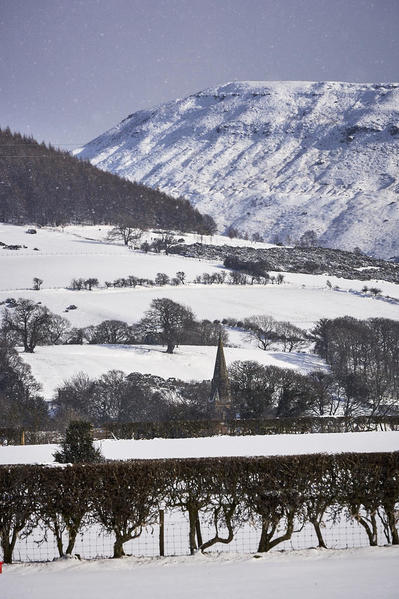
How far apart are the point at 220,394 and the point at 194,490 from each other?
48.0 m

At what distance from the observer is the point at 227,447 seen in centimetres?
3150

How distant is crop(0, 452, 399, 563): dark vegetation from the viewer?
12.2 metres

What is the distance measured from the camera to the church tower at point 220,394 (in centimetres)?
5859

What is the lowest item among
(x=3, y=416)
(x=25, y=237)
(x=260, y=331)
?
(x=3, y=416)

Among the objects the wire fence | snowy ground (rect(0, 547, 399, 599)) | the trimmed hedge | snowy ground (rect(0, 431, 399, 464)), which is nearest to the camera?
snowy ground (rect(0, 547, 399, 599))

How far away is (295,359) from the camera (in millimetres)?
80750

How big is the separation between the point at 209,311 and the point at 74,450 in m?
79.5

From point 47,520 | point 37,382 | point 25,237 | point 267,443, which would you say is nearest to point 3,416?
point 37,382

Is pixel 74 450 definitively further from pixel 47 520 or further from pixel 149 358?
pixel 149 358

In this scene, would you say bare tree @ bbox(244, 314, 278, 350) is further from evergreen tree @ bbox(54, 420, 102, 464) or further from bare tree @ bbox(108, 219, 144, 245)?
evergreen tree @ bbox(54, 420, 102, 464)

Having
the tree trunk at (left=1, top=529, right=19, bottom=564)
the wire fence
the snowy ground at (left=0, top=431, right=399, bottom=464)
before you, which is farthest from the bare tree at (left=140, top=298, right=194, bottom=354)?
the tree trunk at (left=1, top=529, right=19, bottom=564)

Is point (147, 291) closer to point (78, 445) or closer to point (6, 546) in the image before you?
point (78, 445)

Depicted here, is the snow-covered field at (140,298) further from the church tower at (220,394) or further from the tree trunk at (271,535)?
the tree trunk at (271,535)

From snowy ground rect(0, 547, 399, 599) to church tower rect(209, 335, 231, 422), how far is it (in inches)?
1819
